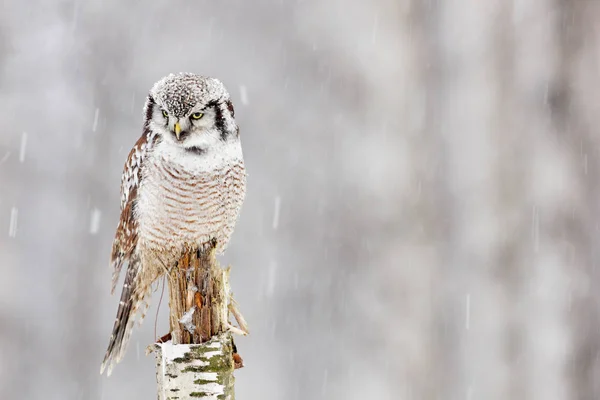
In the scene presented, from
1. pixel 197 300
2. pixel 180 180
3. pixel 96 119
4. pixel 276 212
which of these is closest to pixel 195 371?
pixel 197 300

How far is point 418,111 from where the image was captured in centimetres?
806

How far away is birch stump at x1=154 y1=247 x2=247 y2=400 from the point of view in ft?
6.93

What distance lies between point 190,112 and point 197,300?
0.91 meters

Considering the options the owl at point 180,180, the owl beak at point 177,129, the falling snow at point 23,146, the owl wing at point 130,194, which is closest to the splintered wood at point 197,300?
the owl at point 180,180

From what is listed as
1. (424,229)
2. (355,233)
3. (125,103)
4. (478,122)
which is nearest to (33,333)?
(125,103)

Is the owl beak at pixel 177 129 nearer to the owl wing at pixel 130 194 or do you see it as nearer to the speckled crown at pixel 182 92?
the speckled crown at pixel 182 92

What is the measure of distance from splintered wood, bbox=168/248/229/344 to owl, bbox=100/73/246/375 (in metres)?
0.49

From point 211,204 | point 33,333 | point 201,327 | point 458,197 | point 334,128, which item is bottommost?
point 33,333

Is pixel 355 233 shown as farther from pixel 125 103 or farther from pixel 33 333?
pixel 33 333

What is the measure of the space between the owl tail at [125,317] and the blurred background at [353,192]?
3.08 m

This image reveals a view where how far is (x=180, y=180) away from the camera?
2.94 metres

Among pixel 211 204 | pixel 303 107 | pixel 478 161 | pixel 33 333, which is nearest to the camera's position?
pixel 211 204

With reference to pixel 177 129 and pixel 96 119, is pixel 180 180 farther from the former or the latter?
pixel 96 119

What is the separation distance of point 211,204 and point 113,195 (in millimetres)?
3929
